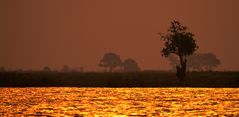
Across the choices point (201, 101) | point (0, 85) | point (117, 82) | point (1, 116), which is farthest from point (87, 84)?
point (1, 116)

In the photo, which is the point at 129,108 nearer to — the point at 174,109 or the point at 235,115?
the point at 174,109

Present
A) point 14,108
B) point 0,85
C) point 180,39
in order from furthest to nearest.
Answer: point 180,39
point 0,85
point 14,108

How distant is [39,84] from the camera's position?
118 meters

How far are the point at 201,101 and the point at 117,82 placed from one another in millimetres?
48132

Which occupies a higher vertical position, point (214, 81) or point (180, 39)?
point (180, 39)

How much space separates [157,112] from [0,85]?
5954cm

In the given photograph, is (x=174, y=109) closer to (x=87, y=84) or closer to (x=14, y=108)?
(x=14, y=108)

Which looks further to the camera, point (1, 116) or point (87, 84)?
point (87, 84)

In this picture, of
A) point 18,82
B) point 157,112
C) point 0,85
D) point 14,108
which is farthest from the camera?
point 18,82

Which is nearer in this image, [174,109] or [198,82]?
[174,109]

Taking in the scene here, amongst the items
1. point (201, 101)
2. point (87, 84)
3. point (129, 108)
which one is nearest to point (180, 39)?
point (87, 84)

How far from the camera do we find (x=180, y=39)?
13088 centimetres

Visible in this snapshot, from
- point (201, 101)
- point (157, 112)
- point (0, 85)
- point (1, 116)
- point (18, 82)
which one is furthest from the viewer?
point (18, 82)

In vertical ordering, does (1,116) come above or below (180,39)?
below
